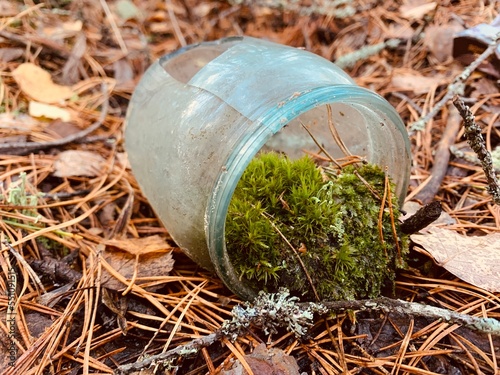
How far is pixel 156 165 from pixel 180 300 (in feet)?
1.41

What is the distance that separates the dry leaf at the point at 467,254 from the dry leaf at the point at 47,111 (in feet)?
5.47

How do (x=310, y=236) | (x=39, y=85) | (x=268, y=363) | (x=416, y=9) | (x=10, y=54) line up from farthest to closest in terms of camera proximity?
1. (x=416, y=9)
2. (x=10, y=54)
3. (x=39, y=85)
4. (x=310, y=236)
5. (x=268, y=363)

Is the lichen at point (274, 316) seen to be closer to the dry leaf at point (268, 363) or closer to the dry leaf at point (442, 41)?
the dry leaf at point (268, 363)

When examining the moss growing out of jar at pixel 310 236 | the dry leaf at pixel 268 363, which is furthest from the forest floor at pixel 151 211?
the moss growing out of jar at pixel 310 236

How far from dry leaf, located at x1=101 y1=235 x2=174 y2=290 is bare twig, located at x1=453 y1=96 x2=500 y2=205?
94 cm

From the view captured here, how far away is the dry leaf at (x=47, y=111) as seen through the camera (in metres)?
2.13

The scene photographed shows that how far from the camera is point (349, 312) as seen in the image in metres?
1.28

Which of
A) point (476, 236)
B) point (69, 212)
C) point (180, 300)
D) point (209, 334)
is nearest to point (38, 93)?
point (69, 212)

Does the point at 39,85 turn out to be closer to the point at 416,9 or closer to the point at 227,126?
the point at 227,126

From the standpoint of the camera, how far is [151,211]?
5.97ft

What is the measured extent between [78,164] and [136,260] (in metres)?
0.68

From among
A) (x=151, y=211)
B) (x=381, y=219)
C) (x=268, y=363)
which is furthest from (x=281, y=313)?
(x=151, y=211)

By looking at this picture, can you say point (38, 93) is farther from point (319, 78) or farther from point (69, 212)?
point (319, 78)

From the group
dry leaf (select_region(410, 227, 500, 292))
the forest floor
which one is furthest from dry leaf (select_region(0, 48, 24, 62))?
dry leaf (select_region(410, 227, 500, 292))
